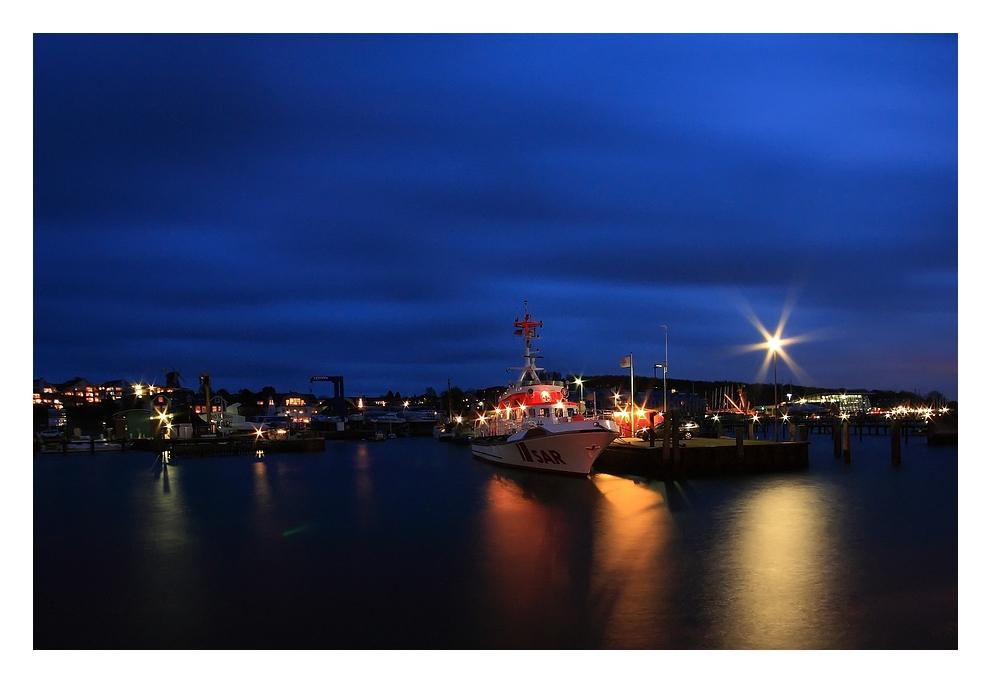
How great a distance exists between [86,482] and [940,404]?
495 ft

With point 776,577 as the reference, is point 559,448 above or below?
above

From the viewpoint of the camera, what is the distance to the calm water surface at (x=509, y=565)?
51.2ft

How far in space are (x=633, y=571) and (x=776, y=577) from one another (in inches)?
148

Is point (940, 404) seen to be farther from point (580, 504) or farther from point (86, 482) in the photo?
point (86, 482)

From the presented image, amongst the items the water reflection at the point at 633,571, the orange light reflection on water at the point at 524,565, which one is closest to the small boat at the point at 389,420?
the orange light reflection on water at the point at 524,565

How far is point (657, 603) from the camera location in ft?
57.7

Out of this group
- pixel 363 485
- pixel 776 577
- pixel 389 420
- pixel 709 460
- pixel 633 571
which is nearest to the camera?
pixel 776 577

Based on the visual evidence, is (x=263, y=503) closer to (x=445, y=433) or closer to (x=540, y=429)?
(x=540, y=429)

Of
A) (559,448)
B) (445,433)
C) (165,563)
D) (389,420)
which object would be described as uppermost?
(559,448)

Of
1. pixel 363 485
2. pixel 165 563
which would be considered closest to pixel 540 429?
pixel 363 485

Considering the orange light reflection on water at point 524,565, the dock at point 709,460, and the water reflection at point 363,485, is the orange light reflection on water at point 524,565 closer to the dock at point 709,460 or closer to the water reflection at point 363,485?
the water reflection at point 363,485

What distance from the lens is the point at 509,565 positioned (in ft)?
72.5

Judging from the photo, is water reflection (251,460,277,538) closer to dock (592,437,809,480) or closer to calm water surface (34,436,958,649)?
calm water surface (34,436,958,649)
